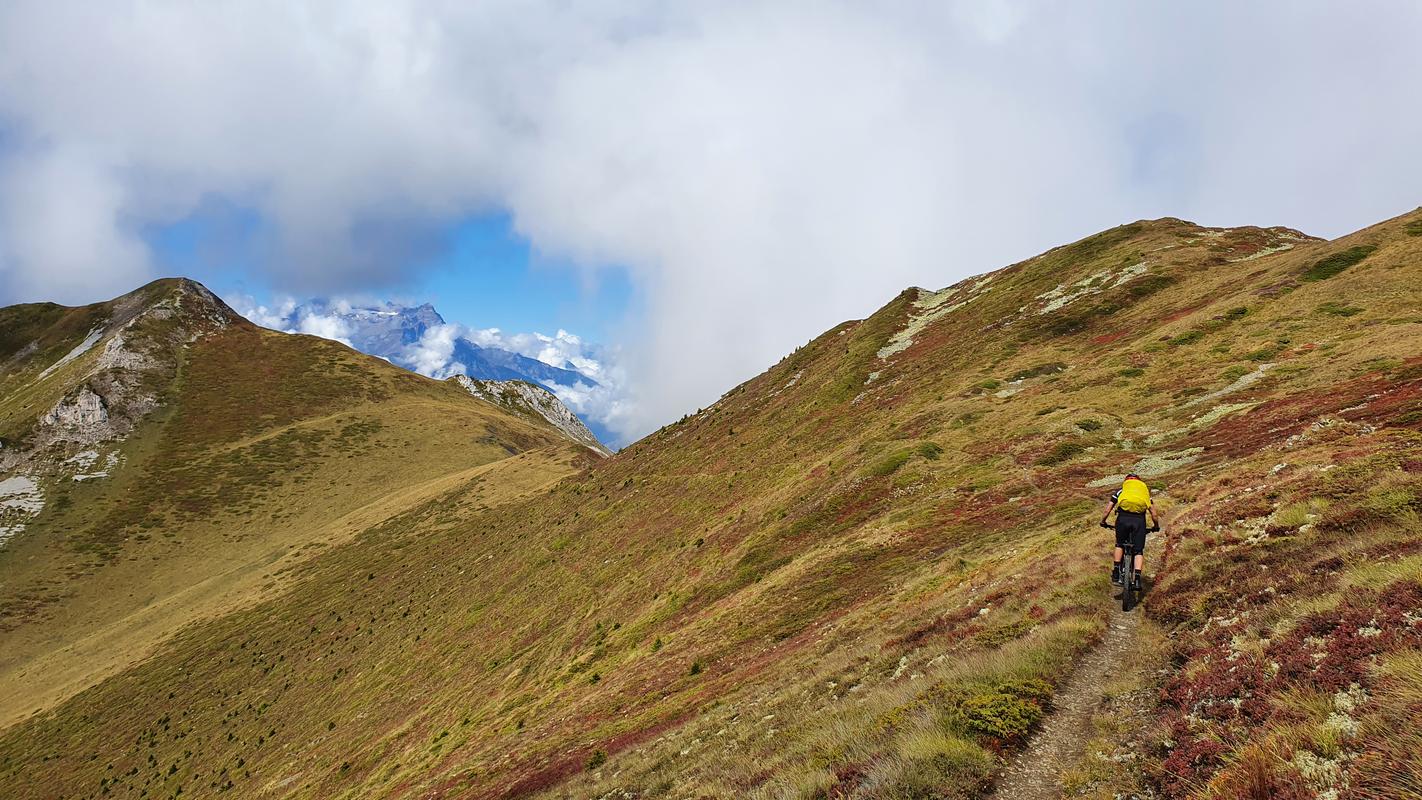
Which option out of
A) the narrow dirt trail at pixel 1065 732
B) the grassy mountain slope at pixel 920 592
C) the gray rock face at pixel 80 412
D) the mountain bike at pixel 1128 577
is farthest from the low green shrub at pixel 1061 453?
the gray rock face at pixel 80 412

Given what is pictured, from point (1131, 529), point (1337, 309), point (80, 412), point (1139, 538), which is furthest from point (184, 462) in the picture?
point (1337, 309)

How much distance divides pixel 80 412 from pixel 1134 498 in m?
177

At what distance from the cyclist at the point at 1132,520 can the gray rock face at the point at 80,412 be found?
6847 inches

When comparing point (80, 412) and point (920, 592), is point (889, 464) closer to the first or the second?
point (920, 592)

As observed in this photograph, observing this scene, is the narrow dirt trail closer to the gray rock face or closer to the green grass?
the green grass

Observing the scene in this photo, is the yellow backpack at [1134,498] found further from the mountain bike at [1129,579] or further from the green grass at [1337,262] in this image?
the green grass at [1337,262]

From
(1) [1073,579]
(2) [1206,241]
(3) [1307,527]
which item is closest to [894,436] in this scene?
(1) [1073,579]

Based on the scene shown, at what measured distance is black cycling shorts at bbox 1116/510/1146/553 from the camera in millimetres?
14422

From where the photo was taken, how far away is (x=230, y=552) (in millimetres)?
92188

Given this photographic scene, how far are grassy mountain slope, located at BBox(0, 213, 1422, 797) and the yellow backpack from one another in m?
1.51

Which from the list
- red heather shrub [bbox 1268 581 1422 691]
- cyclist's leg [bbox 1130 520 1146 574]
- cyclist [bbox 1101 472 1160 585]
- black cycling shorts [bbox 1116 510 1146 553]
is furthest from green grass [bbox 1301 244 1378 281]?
red heather shrub [bbox 1268 581 1422 691]

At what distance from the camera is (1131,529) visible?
14523 millimetres

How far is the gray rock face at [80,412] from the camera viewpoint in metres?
119

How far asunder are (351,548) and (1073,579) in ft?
268
